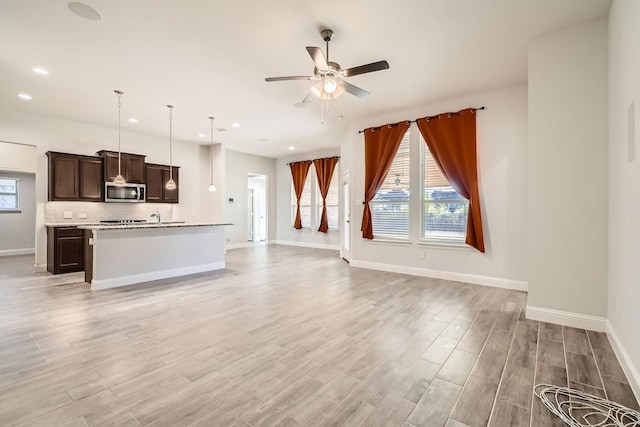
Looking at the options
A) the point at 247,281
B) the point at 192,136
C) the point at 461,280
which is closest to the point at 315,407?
the point at 247,281

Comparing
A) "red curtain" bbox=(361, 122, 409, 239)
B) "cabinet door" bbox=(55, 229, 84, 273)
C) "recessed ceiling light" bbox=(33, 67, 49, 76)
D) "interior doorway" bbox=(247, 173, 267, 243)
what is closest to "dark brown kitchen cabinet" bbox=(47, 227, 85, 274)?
"cabinet door" bbox=(55, 229, 84, 273)

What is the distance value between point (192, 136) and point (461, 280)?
706 cm

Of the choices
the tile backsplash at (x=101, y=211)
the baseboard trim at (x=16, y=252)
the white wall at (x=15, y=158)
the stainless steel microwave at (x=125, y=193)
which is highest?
the white wall at (x=15, y=158)

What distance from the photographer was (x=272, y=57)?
3.71 meters

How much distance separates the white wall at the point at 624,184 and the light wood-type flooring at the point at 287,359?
335 millimetres

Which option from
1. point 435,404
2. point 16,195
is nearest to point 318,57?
point 435,404

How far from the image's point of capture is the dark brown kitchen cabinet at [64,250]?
557cm

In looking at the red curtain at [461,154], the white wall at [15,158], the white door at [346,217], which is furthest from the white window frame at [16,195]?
the red curtain at [461,154]

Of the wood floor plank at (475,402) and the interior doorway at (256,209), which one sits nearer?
the wood floor plank at (475,402)

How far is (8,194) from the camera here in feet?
26.9

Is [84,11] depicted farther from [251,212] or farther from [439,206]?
[251,212]

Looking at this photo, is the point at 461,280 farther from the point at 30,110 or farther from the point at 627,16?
the point at 30,110

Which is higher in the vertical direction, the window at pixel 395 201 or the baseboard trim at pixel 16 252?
the window at pixel 395 201

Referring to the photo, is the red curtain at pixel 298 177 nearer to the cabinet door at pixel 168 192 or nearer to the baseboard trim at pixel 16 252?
the cabinet door at pixel 168 192
